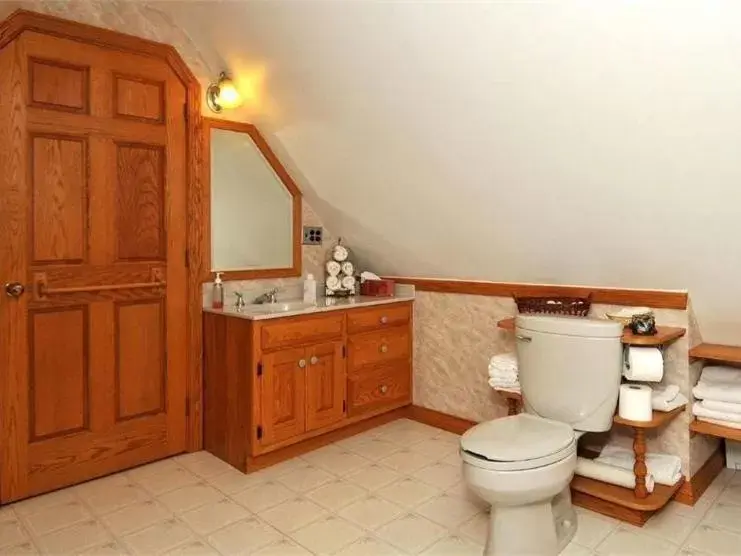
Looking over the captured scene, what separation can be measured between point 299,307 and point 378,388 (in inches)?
27.1

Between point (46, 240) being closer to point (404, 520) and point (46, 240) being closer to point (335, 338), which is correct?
point (335, 338)

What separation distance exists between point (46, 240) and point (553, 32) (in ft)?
7.37

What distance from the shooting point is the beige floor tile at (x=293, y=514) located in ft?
7.61

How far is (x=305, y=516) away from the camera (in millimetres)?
2396

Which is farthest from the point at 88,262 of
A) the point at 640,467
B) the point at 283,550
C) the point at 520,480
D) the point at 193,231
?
the point at 640,467

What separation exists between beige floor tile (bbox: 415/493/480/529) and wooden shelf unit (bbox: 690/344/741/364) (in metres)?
1.21

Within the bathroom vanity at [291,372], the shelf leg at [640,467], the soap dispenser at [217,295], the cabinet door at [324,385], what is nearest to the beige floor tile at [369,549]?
the bathroom vanity at [291,372]

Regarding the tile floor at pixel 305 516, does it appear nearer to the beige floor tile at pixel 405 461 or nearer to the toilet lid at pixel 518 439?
the beige floor tile at pixel 405 461

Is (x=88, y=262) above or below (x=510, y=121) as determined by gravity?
below

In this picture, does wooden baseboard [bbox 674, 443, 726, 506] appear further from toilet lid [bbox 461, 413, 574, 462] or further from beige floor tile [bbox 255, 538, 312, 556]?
beige floor tile [bbox 255, 538, 312, 556]

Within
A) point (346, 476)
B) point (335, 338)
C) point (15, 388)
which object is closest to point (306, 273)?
point (335, 338)

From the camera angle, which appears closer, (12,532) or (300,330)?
(12,532)

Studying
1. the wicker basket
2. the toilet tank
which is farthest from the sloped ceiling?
the toilet tank

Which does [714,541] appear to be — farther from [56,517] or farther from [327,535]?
[56,517]
